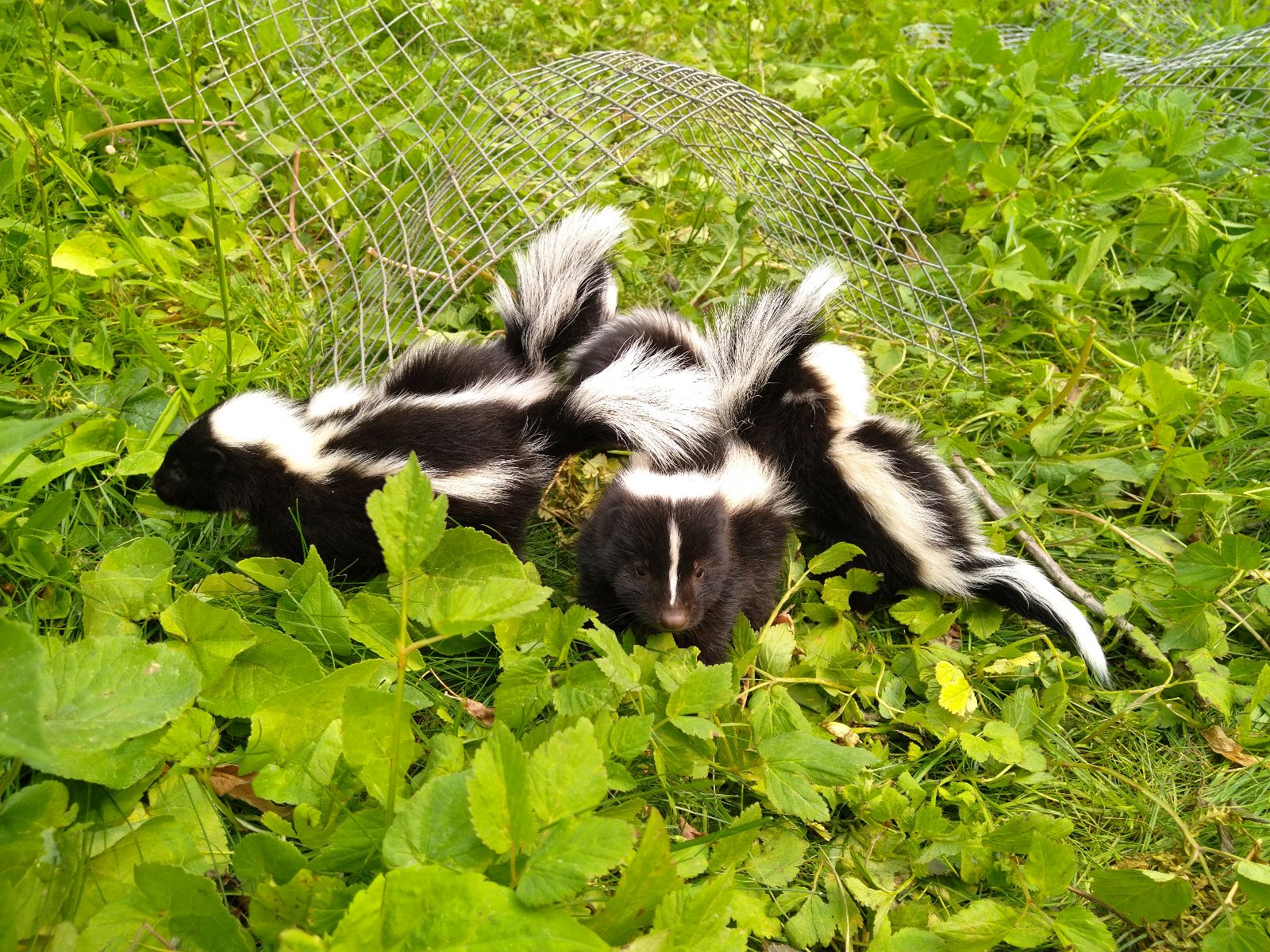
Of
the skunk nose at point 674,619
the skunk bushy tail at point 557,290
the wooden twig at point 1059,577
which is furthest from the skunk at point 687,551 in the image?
the wooden twig at point 1059,577

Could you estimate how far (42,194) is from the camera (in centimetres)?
265

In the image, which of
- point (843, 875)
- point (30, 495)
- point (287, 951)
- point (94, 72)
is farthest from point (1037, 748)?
point (94, 72)

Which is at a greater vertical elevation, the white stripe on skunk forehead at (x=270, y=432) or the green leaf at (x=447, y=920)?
the green leaf at (x=447, y=920)

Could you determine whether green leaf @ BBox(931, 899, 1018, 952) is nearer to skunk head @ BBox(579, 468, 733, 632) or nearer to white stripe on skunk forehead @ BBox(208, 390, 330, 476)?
skunk head @ BBox(579, 468, 733, 632)

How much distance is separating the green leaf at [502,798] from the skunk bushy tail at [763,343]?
1.66 meters

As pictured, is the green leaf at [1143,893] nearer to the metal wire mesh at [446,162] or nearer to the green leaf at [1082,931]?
the green leaf at [1082,931]

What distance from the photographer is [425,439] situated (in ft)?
8.19

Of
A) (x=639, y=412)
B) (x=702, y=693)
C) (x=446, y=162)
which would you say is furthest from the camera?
(x=446, y=162)

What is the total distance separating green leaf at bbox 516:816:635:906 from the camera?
1365 millimetres

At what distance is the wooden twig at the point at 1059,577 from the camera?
2639 mm

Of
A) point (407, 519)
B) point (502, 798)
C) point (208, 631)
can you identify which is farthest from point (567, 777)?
point (208, 631)

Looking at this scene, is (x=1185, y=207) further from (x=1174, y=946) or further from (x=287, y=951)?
(x=287, y=951)

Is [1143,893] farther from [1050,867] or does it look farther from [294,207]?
[294,207]

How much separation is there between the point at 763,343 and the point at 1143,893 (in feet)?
5.60
